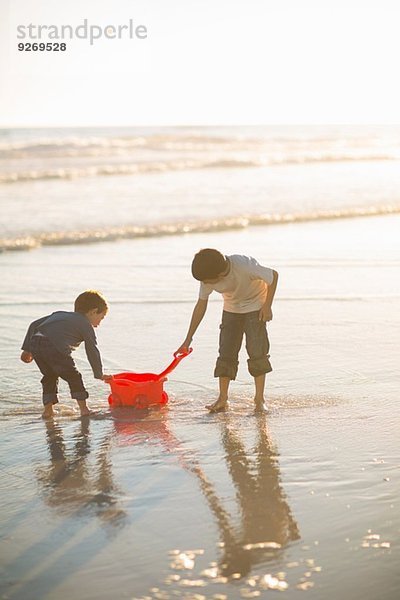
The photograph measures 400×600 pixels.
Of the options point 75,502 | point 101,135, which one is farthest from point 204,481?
point 101,135

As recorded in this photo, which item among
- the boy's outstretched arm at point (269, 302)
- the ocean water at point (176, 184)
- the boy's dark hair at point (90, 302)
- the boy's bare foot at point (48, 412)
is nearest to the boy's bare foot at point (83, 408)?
the boy's bare foot at point (48, 412)

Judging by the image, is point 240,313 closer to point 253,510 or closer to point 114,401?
point 114,401

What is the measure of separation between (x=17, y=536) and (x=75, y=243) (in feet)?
29.9

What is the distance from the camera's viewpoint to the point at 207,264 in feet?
19.1

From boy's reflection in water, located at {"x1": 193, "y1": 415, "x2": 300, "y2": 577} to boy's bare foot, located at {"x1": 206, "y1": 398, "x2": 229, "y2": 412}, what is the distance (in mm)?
626

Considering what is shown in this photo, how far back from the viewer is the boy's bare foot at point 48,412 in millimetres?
5918

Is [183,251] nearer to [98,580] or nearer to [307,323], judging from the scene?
[307,323]

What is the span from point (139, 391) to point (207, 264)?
35.0 inches

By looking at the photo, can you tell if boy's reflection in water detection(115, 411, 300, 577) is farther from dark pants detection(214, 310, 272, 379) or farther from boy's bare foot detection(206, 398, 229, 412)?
dark pants detection(214, 310, 272, 379)

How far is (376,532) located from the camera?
13.3 ft

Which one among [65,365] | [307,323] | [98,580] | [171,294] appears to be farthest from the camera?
[171,294]

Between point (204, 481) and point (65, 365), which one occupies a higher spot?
point (65, 365)

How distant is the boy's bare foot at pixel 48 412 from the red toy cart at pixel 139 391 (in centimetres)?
38

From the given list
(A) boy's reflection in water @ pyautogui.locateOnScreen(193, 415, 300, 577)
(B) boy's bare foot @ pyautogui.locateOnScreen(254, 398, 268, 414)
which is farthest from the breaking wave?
(A) boy's reflection in water @ pyautogui.locateOnScreen(193, 415, 300, 577)
